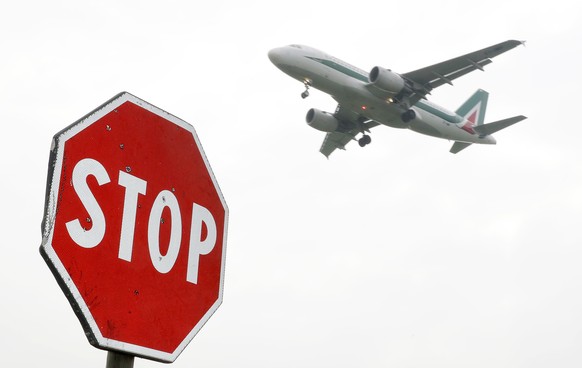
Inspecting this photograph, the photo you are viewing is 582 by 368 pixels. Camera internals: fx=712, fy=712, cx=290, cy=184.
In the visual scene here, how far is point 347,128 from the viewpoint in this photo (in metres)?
37.5

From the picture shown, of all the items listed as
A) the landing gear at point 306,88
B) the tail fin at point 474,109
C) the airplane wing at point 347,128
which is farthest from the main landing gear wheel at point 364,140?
the tail fin at point 474,109

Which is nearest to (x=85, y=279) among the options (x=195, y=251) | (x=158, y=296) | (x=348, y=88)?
(x=158, y=296)

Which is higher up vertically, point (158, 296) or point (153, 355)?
point (158, 296)

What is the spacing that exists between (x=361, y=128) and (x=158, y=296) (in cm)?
3564

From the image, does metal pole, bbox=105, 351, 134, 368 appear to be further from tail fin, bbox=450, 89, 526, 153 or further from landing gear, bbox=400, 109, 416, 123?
tail fin, bbox=450, 89, 526, 153

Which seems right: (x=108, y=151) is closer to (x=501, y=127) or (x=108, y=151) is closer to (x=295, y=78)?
(x=295, y=78)

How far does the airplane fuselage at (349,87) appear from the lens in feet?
98.9

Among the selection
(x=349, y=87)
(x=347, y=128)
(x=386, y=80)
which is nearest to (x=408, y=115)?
(x=386, y=80)

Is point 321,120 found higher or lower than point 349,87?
lower

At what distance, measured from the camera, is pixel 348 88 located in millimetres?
30844

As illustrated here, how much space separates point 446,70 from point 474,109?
10.4m

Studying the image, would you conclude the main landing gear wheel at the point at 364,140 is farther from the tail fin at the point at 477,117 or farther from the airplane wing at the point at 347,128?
the tail fin at the point at 477,117

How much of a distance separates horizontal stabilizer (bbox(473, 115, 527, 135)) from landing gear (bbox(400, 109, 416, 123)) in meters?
5.20

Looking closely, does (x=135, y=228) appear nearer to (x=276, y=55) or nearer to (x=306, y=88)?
(x=276, y=55)
